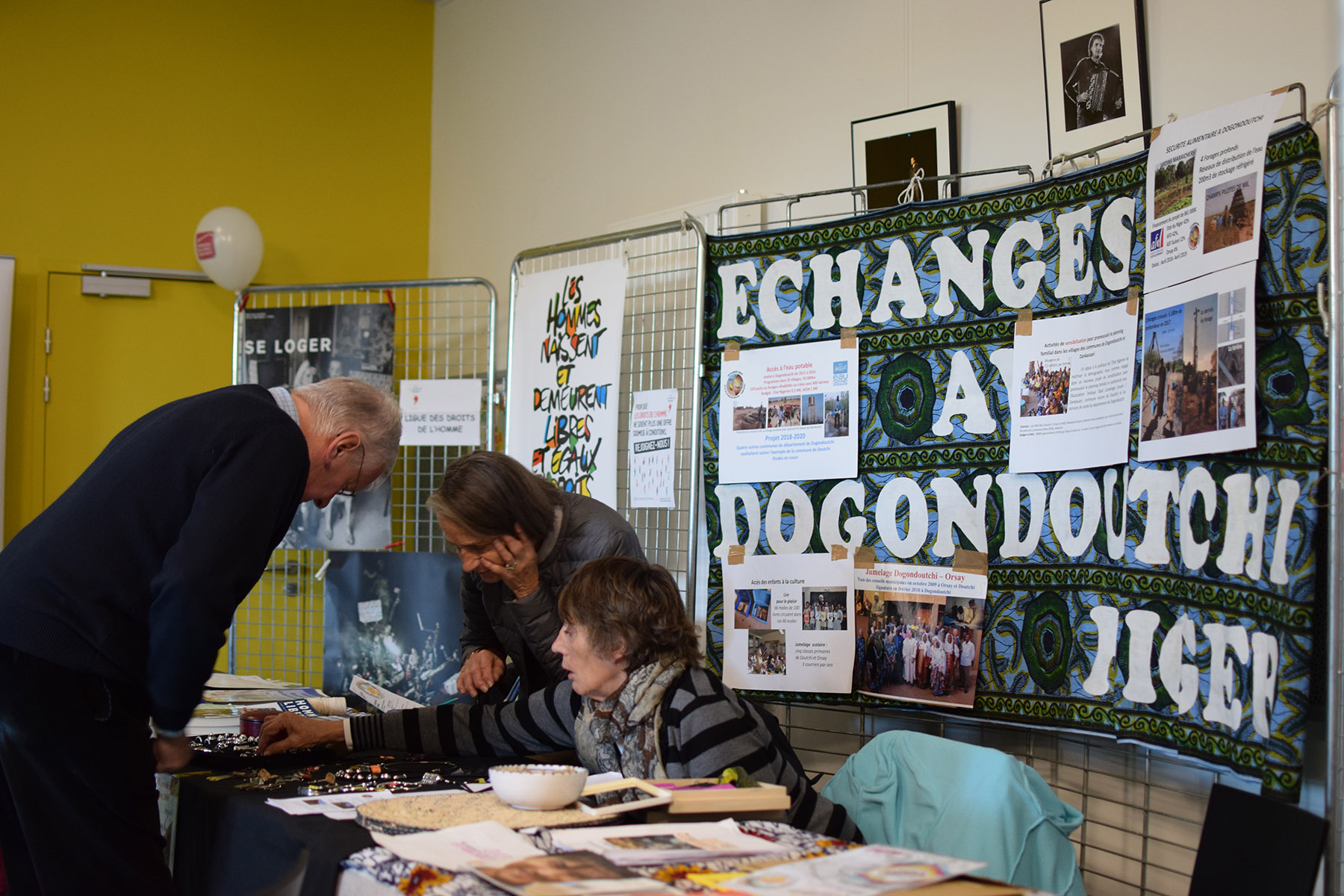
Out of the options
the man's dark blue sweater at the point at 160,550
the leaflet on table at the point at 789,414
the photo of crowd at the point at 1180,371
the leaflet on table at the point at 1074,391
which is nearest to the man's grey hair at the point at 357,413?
the man's dark blue sweater at the point at 160,550

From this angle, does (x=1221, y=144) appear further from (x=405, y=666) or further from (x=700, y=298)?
(x=405, y=666)

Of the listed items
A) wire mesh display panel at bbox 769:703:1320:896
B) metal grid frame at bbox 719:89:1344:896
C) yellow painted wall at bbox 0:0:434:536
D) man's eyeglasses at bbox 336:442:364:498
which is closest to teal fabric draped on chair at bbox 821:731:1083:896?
metal grid frame at bbox 719:89:1344:896

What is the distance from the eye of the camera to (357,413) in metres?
2.05

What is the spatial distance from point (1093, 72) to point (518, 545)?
6.34 ft

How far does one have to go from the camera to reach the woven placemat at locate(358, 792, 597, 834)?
4.88 feet

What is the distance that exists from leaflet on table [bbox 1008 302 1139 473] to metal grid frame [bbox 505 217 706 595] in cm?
122

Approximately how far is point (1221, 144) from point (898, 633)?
1.41 m

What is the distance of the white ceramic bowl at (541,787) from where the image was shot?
5.00 ft

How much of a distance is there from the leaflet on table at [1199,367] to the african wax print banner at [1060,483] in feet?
0.10

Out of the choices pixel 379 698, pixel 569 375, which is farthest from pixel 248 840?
pixel 569 375

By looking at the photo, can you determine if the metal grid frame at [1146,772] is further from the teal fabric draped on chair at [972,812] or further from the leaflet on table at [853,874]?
the leaflet on table at [853,874]

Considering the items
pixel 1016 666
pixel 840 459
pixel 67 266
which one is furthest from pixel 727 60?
pixel 67 266

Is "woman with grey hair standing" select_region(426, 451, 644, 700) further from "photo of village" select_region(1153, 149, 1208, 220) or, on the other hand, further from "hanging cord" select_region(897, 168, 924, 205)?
"photo of village" select_region(1153, 149, 1208, 220)

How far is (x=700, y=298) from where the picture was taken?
3293 millimetres
